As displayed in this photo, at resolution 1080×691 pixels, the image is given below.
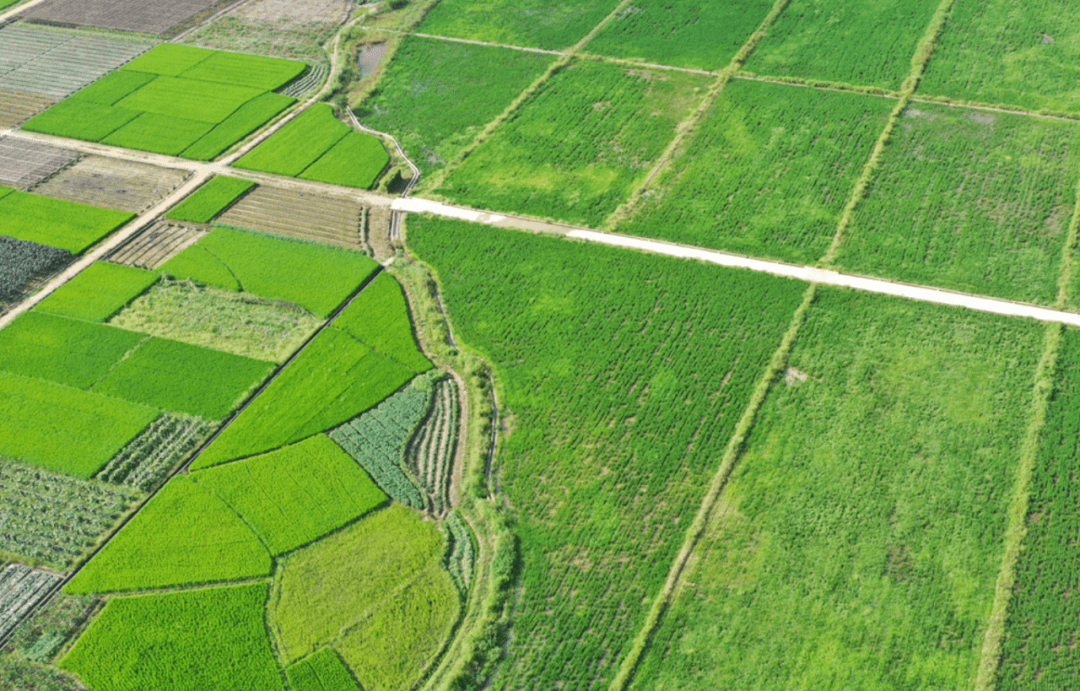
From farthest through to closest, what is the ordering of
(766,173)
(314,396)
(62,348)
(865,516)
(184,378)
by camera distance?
1. (766,173)
2. (62,348)
3. (184,378)
4. (314,396)
5. (865,516)

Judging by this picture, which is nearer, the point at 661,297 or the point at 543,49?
the point at 661,297

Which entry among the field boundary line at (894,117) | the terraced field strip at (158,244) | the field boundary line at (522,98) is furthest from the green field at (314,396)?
the field boundary line at (894,117)

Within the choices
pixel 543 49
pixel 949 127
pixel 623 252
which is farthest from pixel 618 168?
pixel 949 127

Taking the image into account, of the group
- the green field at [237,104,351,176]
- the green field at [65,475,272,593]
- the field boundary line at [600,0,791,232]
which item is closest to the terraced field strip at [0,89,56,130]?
the green field at [237,104,351,176]

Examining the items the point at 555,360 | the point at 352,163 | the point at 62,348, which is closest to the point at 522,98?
the point at 352,163

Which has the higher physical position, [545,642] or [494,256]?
[494,256]

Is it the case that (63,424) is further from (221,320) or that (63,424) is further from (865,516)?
(865,516)

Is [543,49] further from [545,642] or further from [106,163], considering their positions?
[545,642]
